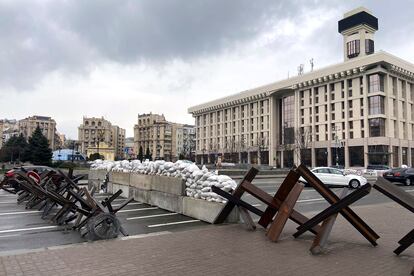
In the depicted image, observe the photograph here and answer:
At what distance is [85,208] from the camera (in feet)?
27.9

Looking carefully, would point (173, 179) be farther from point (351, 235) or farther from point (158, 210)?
point (351, 235)

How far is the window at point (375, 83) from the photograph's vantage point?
3390 inches

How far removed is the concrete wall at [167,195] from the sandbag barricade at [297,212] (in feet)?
1.95

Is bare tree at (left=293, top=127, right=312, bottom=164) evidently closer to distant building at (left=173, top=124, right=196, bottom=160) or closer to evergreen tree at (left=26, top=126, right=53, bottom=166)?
distant building at (left=173, top=124, right=196, bottom=160)

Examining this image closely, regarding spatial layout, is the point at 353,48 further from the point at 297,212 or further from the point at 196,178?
the point at 297,212

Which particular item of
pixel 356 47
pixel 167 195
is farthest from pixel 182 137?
pixel 167 195

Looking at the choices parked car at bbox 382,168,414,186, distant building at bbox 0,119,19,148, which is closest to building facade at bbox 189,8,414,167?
A: parked car at bbox 382,168,414,186

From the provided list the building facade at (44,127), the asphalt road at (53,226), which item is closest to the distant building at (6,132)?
the building facade at (44,127)

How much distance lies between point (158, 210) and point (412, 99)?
101527mm

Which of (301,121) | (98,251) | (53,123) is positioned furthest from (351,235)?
(53,123)

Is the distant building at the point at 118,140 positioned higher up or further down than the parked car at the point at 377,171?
higher up

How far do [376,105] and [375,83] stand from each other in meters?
5.21

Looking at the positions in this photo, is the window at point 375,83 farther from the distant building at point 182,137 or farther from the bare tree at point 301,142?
the distant building at point 182,137

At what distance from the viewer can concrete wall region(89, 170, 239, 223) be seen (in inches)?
385
